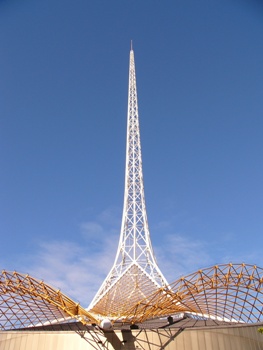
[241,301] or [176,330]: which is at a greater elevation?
[241,301]

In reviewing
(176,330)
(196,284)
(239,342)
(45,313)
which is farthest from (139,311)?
(45,313)

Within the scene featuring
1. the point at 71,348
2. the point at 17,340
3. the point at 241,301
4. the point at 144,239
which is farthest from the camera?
the point at 144,239

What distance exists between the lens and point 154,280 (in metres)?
44.5

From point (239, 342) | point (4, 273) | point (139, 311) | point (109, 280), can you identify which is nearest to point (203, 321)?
point (239, 342)

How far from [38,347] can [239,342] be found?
19.0 meters

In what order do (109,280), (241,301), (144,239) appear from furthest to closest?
(144,239), (109,280), (241,301)

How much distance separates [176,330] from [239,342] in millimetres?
6391

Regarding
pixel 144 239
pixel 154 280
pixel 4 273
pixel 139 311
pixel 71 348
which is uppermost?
pixel 144 239

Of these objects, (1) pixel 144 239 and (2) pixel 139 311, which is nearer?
(2) pixel 139 311

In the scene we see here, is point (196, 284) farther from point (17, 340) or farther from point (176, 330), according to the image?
point (17, 340)

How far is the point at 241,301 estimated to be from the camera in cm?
3647

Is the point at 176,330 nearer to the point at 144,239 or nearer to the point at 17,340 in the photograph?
the point at 17,340

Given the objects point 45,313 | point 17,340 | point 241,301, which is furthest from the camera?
point 45,313

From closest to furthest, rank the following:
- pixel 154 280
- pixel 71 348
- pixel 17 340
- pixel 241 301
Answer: pixel 71 348
pixel 17 340
pixel 241 301
pixel 154 280
